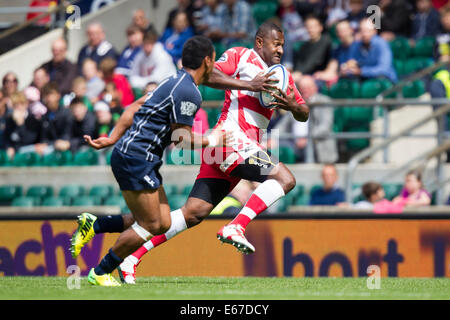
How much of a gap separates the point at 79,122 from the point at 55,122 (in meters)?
0.43

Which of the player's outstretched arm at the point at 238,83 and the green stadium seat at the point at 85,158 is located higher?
the player's outstretched arm at the point at 238,83

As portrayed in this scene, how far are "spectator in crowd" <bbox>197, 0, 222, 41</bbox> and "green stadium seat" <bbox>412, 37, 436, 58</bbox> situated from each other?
3.27m

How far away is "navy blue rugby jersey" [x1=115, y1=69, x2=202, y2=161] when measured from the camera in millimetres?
7047

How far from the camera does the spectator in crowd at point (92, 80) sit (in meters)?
14.7

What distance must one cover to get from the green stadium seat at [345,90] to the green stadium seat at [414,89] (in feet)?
2.49

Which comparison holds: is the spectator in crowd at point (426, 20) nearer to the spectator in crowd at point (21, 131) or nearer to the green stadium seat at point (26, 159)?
the spectator in crowd at point (21, 131)

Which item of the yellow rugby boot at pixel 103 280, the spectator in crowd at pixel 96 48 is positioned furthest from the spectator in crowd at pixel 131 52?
the yellow rugby boot at pixel 103 280

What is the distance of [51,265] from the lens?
1123 centimetres

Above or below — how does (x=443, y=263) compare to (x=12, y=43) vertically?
below

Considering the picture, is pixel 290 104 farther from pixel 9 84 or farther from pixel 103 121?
pixel 9 84

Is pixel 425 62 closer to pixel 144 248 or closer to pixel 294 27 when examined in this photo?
pixel 294 27

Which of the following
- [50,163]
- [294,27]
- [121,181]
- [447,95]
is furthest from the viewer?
[294,27]

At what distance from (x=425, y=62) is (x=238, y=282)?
7238 mm

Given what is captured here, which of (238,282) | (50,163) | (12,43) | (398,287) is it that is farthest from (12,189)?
(398,287)
